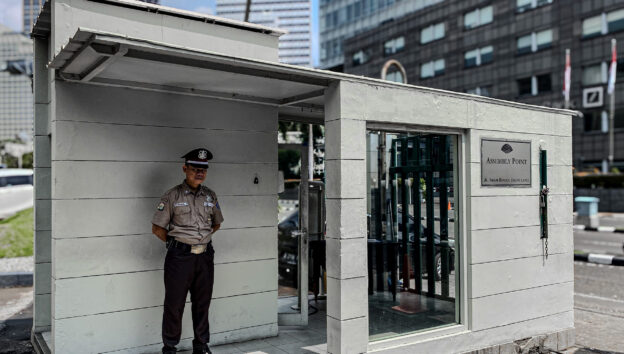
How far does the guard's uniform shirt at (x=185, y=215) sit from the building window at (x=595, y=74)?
39551 millimetres

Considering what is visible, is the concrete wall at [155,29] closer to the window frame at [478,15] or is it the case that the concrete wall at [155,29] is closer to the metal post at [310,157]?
the metal post at [310,157]

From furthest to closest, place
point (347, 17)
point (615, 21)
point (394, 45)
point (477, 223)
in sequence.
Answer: point (347, 17)
point (394, 45)
point (615, 21)
point (477, 223)

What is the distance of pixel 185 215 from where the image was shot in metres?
4.64

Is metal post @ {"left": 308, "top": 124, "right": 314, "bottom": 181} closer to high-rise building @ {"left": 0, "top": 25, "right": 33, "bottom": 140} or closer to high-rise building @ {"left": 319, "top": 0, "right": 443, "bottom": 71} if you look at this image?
high-rise building @ {"left": 319, "top": 0, "right": 443, "bottom": 71}

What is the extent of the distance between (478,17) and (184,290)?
46.5 m

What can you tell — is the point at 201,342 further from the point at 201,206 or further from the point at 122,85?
the point at 122,85

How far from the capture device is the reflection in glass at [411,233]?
5352 mm

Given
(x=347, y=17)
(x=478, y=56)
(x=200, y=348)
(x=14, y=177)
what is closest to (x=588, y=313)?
(x=200, y=348)

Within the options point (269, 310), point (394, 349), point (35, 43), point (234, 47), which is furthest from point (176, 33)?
point (394, 349)

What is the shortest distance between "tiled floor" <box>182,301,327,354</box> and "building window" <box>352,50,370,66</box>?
5479cm

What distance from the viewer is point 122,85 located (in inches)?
187

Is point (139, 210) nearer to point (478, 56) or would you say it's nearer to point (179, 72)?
point (179, 72)

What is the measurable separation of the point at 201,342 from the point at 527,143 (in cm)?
419

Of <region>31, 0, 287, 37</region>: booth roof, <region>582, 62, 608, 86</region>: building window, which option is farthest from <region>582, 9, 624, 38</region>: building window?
<region>31, 0, 287, 37</region>: booth roof
